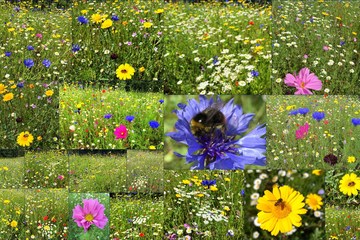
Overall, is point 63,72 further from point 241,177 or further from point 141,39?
point 241,177

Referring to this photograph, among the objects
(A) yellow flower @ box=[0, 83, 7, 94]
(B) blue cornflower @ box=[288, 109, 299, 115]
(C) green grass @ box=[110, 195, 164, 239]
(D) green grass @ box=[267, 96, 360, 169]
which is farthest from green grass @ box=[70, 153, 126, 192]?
(B) blue cornflower @ box=[288, 109, 299, 115]

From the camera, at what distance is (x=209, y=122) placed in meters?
3.10

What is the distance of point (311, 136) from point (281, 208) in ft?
1.86

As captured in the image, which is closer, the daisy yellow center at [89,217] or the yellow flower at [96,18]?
the daisy yellow center at [89,217]

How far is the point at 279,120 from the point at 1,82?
80.6 inches

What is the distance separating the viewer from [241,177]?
3.09 metres

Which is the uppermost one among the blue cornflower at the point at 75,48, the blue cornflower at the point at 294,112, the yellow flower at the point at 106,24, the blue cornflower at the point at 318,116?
the yellow flower at the point at 106,24

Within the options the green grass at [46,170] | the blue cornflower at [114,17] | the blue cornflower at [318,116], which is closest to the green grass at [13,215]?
the green grass at [46,170]

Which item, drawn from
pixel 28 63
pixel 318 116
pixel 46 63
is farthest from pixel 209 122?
pixel 28 63

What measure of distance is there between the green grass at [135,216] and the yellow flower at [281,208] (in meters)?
0.75

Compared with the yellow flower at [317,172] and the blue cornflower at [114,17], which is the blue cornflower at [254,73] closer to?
the yellow flower at [317,172]

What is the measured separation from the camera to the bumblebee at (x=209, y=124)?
3.08 meters

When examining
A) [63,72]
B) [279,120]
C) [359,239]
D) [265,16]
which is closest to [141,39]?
[63,72]

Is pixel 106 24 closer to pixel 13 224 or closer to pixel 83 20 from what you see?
pixel 83 20
